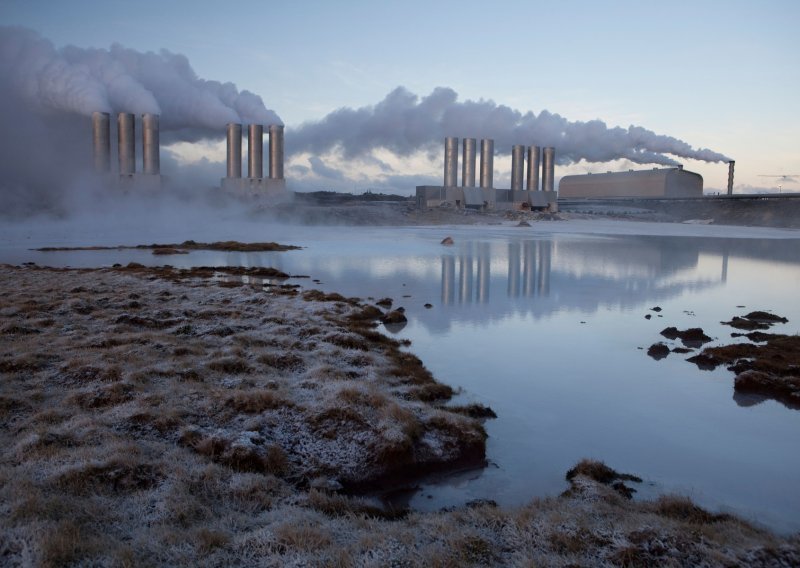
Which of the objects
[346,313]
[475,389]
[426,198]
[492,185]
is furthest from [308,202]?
[475,389]

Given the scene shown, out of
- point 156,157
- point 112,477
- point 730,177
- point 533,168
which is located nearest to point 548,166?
point 533,168

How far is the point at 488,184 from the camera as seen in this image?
3300 inches

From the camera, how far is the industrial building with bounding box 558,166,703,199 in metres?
91.6

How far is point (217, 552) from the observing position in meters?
4.18

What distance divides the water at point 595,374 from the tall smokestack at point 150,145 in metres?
36.0

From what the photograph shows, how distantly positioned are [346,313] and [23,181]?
5681 centimetres

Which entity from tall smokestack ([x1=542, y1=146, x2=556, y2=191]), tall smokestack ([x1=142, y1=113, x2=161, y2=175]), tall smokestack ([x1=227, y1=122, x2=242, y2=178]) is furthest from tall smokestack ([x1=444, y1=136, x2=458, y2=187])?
tall smokestack ([x1=142, y1=113, x2=161, y2=175])

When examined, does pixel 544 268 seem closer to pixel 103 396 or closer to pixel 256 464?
pixel 103 396

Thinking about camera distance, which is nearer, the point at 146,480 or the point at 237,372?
the point at 146,480

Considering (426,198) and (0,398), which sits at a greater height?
(426,198)

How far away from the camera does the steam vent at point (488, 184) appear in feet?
267

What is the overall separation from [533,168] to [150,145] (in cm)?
4974

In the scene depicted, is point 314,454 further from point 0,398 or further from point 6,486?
point 0,398

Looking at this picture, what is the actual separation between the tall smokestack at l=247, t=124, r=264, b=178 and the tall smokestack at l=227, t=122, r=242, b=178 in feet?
3.64
